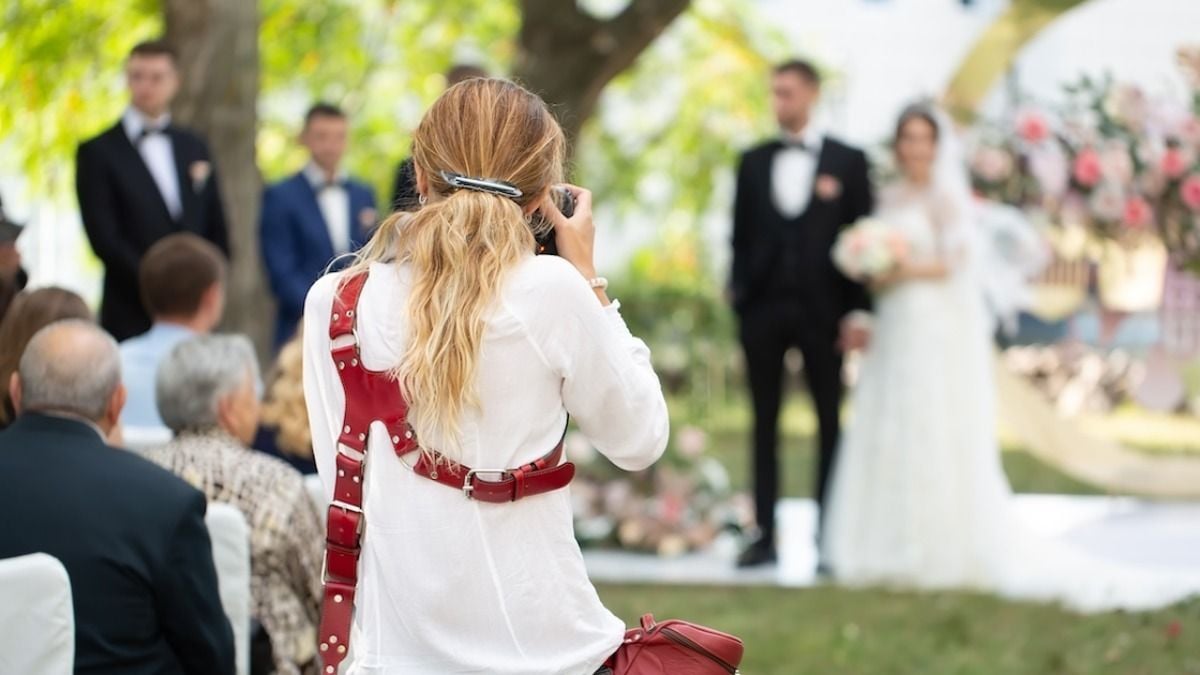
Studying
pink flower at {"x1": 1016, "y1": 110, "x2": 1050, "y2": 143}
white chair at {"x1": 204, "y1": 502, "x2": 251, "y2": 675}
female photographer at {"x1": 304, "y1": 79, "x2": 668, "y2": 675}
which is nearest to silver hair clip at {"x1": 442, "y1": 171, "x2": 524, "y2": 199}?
female photographer at {"x1": 304, "y1": 79, "x2": 668, "y2": 675}

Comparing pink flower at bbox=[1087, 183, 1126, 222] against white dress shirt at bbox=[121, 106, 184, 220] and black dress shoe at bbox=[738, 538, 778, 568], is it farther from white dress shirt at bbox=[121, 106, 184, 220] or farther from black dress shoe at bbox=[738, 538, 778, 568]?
→ white dress shirt at bbox=[121, 106, 184, 220]

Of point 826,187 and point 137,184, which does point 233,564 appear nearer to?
point 137,184

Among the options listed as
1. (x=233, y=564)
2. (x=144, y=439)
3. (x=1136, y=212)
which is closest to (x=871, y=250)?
(x=1136, y=212)

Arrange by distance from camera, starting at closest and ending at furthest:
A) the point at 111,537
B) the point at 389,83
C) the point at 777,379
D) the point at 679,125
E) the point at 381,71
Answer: the point at 111,537
the point at 777,379
the point at 381,71
the point at 389,83
the point at 679,125

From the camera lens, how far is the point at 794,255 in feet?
26.8

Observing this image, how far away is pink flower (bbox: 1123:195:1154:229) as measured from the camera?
8.83 meters

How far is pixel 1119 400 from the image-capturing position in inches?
424

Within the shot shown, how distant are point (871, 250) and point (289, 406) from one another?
3.34 meters

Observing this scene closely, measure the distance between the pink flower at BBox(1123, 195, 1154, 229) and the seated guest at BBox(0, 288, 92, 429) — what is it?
5.77m

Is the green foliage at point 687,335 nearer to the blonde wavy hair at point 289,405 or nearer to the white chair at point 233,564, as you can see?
the blonde wavy hair at point 289,405

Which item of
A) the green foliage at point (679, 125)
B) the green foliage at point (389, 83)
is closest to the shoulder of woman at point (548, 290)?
the green foliage at point (389, 83)

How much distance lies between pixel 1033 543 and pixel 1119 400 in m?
2.64

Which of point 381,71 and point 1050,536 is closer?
point 1050,536

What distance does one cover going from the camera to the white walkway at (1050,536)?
8.15 metres
